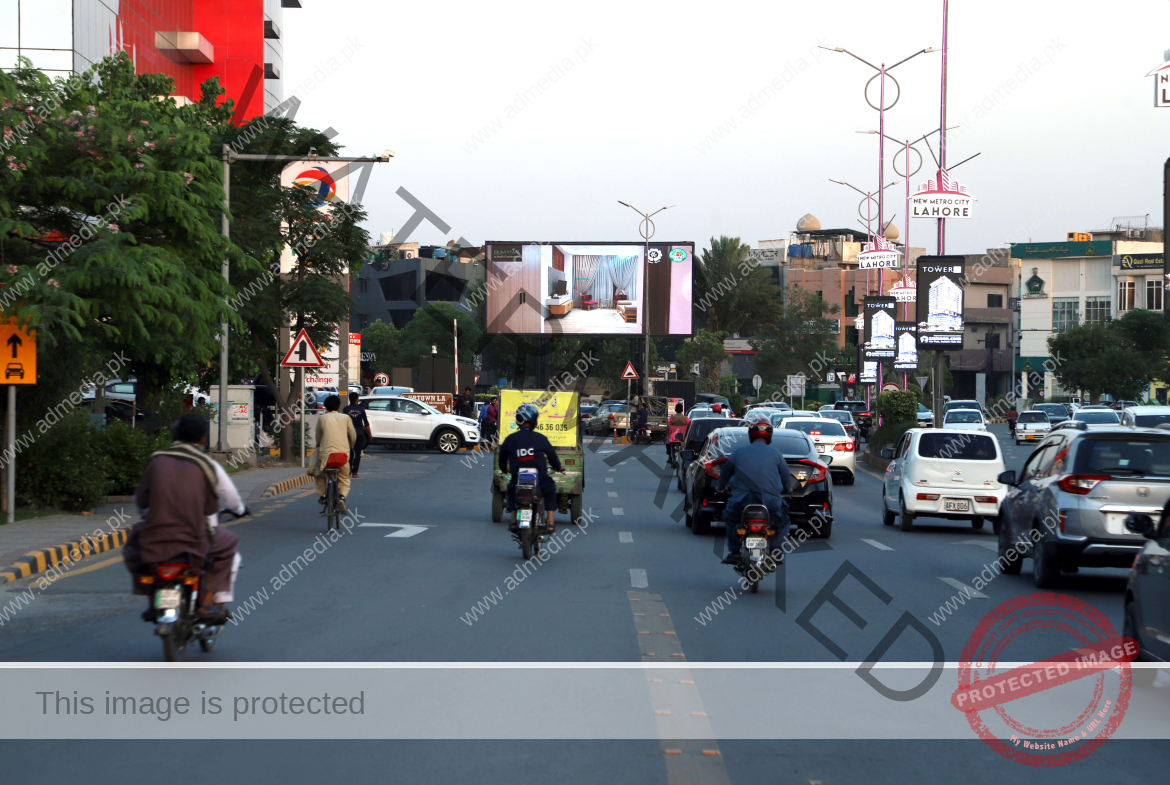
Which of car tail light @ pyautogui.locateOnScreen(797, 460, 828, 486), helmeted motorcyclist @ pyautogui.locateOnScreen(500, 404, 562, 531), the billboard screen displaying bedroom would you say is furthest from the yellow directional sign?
the billboard screen displaying bedroom

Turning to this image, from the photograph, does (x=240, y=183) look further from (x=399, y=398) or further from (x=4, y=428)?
(x=4, y=428)

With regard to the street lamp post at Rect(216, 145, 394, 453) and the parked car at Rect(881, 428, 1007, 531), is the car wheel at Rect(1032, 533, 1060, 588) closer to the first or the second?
the parked car at Rect(881, 428, 1007, 531)

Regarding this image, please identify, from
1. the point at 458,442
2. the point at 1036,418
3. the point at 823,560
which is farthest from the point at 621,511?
the point at 1036,418

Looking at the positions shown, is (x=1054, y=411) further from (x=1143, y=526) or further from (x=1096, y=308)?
(x=1143, y=526)

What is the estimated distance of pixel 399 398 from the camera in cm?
3994

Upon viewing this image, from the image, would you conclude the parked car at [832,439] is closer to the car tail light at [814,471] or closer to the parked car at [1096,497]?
the car tail light at [814,471]

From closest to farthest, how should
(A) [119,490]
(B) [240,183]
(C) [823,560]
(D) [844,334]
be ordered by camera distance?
(C) [823,560] < (A) [119,490] < (B) [240,183] < (D) [844,334]

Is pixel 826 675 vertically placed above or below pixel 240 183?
below

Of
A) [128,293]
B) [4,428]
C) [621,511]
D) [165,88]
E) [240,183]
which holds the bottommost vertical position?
[621,511]

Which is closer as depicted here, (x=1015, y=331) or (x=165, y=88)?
(x=165, y=88)

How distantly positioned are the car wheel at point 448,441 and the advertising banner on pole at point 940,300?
14449mm

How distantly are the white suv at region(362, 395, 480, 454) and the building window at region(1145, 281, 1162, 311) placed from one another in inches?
2425

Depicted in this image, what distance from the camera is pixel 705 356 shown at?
265 ft

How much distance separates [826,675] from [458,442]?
32621 millimetres
